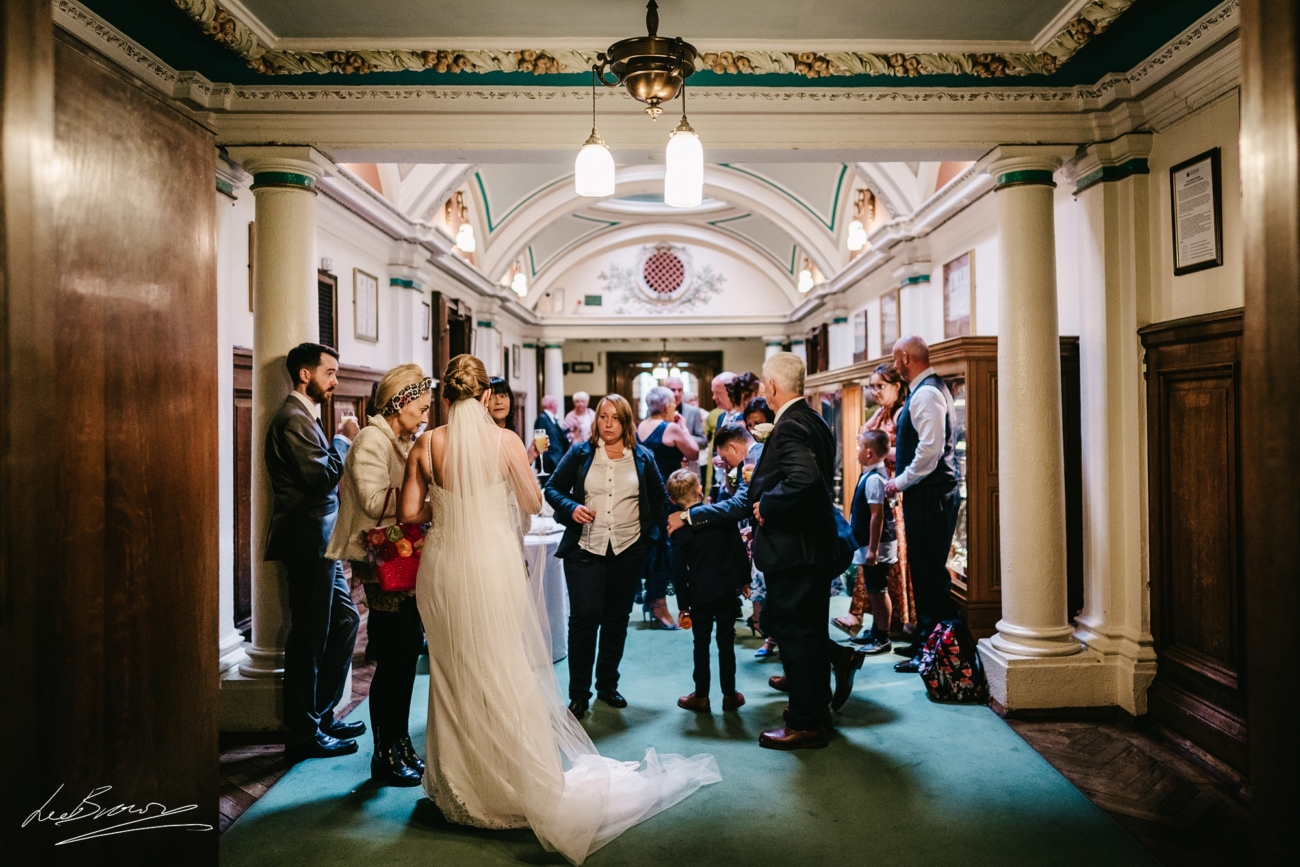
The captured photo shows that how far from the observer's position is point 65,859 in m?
1.29

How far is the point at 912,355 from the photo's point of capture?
4492 mm

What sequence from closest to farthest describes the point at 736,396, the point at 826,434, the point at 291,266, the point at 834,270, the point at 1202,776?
the point at 1202,776 < the point at 826,434 < the point at 291,266 < the point at 736,396 < the point at 834,270

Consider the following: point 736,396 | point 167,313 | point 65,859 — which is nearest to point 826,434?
point 736,396

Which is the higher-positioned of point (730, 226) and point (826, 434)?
point (730, 226)

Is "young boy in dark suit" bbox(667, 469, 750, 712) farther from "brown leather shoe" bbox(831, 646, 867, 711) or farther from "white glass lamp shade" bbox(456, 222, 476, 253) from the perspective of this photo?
"white glass lamp shade" bbox(456, 222, 476, 253)

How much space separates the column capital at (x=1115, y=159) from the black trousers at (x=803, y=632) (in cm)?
249

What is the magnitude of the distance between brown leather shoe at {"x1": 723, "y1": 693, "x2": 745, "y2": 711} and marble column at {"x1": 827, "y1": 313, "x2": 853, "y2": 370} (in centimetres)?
721

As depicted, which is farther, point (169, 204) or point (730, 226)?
point (730, 226)

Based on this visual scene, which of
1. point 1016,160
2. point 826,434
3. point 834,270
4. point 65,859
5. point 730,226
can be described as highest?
point 730,226

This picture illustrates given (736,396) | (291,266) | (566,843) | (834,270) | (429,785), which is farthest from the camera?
(834,270)

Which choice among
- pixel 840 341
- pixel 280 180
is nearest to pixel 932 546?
pixel 280 180

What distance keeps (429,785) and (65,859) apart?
1.59 metres

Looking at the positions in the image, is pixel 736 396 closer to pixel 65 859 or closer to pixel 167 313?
A: pixel 167 313

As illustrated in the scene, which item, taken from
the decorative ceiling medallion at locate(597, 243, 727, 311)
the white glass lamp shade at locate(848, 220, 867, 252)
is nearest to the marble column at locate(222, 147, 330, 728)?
the white glass lamp shade at locate(848, 220, 867, 252)
